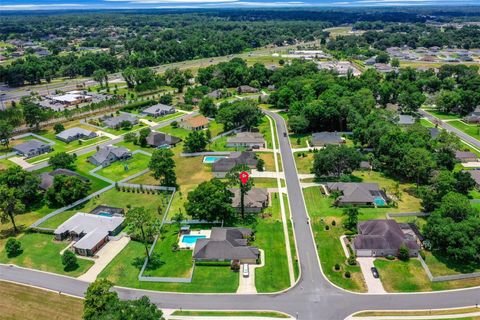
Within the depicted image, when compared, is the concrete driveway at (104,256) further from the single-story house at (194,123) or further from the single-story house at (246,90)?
the single-story house at (246,90)

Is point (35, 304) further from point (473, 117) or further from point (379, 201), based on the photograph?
point (473, 117)

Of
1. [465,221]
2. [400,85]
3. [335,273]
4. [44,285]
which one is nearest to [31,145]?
[44,285]

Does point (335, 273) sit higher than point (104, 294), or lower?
lower

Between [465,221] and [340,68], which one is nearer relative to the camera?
[465,221]

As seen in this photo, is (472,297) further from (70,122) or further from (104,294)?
(70,122)

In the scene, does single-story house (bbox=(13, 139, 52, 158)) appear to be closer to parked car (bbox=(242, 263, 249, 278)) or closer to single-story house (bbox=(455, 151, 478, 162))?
parked car (bbox=(242, 263, 249, 278))

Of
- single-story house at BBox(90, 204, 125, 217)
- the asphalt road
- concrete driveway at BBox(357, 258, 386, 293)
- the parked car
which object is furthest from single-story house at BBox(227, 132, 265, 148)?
the asphalt road
